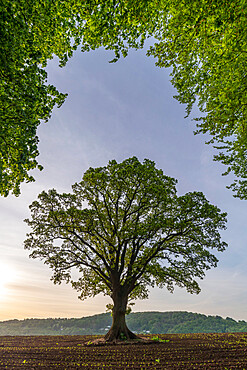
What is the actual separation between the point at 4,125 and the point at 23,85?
4.06 feet

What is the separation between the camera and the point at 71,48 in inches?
305

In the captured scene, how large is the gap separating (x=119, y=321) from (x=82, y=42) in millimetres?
17475

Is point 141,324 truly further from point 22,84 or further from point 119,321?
point 22,84

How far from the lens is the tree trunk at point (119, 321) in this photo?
1571 cm

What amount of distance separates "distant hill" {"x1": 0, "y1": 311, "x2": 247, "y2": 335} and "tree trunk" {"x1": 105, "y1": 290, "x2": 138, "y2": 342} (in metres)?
22.5

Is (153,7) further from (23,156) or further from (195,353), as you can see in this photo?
(195,353)

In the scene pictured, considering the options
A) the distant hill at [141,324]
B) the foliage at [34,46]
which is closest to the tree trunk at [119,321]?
the foliage at [34,46]

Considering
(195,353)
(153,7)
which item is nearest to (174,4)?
(153,7)

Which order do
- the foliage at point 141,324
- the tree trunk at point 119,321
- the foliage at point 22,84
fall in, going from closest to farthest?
the foliage at point 22,84 → the tree trunk at point 119,321 → the foliage at point 141,324

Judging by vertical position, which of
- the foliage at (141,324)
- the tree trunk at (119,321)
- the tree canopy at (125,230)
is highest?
the tree canopy at (125,230)

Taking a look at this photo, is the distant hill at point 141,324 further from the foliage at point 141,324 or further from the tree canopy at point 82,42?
the tree canopy at point 82,42

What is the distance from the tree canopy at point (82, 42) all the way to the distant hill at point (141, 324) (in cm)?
3747

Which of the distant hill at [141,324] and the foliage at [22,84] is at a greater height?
the foliage at [22,84]

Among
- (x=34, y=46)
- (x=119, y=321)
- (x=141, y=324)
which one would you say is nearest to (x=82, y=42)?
(x=34, y=46)
